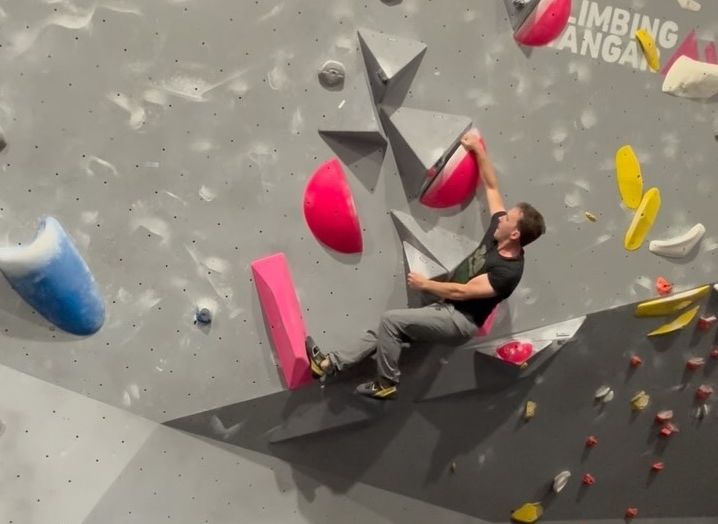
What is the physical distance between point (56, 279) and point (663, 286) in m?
2.08

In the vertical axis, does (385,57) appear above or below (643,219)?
above

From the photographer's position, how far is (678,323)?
287 cm

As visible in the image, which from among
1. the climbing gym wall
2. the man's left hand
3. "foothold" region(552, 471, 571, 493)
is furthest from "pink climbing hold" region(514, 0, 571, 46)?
"foothold" region(552, 471, 571, 493)

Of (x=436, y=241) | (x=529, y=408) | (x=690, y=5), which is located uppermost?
(x=690, y=5)

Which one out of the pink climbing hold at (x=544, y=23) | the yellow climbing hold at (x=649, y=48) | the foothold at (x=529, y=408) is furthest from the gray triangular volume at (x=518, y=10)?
the foothold at (x=529, y=408)

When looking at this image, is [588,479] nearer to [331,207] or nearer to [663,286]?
[663,286]

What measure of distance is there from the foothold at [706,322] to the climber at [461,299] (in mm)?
1037

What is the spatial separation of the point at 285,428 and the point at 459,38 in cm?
138

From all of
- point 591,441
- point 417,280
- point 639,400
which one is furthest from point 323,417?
point 639,400

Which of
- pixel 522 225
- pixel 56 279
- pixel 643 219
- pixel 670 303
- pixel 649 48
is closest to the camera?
pixel 56 279

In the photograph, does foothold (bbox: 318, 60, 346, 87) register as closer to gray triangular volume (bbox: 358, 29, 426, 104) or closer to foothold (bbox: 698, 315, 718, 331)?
gray triangular volume (bbox: 358, 29, 426, 104)

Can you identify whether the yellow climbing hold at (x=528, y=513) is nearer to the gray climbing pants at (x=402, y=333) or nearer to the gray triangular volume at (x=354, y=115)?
the gray climbing pants at (x=402, y=333)

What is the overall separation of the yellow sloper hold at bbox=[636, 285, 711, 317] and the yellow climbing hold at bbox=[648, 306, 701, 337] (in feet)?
0.12

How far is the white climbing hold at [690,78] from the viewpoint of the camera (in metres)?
2.62
